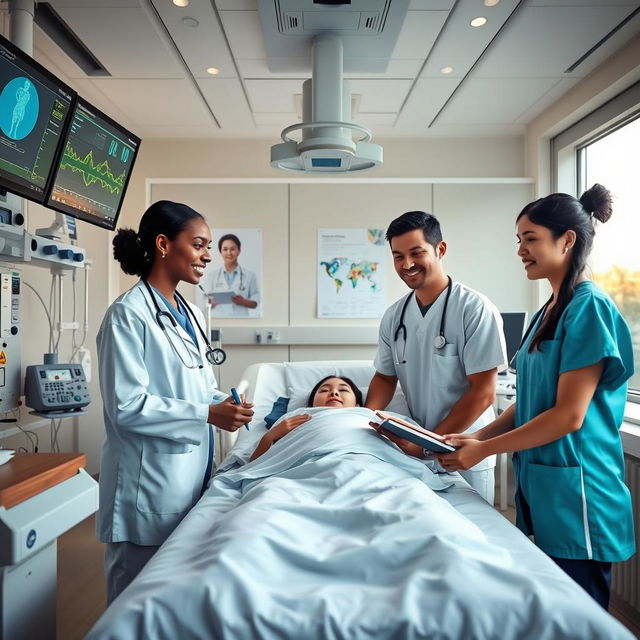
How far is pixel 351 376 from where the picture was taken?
2947 millimetres

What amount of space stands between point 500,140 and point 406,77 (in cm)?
127

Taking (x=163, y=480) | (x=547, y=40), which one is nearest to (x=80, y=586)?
(x=163, y=480)

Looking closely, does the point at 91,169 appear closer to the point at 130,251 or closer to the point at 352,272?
the point at 130,251

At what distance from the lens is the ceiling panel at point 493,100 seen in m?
3.24

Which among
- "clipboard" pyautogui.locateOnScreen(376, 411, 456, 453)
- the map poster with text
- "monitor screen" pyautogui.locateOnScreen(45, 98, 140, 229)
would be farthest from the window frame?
"monitor screen" pyautogui.locateOnScreen(45, 98, 140, 229)

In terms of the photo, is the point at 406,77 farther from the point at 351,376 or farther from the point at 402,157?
the point at 351,376

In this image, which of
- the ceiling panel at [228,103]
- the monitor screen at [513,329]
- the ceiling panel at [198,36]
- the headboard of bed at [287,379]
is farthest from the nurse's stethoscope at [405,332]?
the ceiling panel at [228,103]

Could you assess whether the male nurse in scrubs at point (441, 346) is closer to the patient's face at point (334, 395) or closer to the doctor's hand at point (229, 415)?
the patient's face at point (334, 395)

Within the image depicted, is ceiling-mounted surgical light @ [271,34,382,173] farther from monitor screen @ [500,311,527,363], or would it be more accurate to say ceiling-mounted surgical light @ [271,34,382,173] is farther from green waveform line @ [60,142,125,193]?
monitor screen @ [500,311,527,363]

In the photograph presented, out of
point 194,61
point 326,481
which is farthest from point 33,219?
point 326,481

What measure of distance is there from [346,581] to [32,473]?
837 mm

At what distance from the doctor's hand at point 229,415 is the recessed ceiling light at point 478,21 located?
210 centimetres

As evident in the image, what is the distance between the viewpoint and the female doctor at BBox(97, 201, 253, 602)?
154cm

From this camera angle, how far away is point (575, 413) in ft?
4.34
